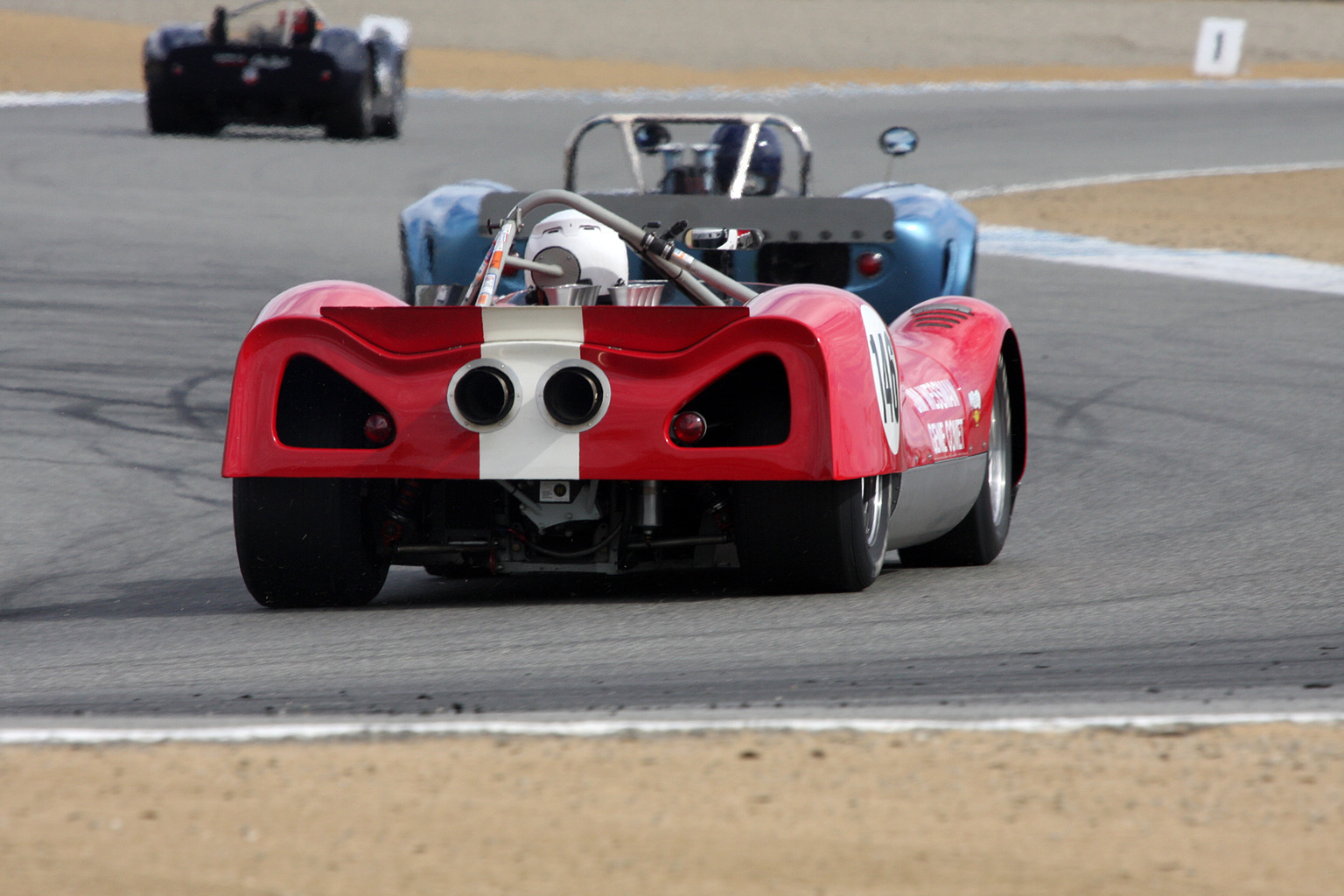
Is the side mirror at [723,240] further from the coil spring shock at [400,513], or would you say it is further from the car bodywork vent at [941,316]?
the coil spring shock at [400,513]

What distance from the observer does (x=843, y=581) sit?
528 cm

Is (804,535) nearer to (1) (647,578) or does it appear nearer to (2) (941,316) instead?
(1) (647,578)

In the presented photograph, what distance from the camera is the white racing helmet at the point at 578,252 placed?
5.80 m

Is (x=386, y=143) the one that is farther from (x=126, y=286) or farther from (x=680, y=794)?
(x=680, y=794)

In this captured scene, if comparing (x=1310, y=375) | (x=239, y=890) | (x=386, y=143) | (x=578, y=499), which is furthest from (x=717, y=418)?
(x=386, y=143)

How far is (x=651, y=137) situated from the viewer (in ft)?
34.6

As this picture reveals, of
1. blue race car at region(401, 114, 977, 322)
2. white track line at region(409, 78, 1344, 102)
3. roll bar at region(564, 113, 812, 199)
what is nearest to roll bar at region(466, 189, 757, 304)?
blue race car at region(401, 114, 977, 322)

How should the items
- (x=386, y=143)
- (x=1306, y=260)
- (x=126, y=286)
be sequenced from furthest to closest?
(x=386, y=143) → (x=1306, y=260) → (x=126, y=286)

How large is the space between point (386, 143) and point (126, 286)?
32.3ft

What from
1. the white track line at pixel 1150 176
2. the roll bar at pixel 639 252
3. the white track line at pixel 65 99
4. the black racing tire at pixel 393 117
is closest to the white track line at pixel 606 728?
the roll bar at pixel 639 252

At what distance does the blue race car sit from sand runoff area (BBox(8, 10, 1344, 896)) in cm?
442

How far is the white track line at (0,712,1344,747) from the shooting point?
3648mm

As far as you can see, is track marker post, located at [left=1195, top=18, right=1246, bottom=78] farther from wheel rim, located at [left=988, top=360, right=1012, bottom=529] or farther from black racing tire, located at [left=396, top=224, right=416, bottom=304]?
wheel rim, located at [left=988, top=360, right=1012, bottom=529]

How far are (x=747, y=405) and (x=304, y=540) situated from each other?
1.25 m
